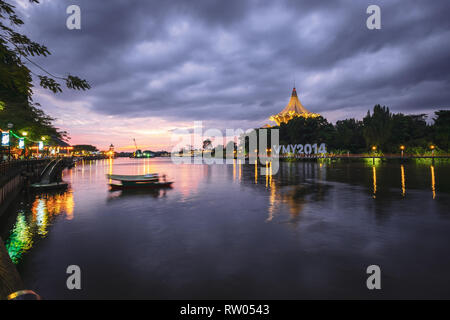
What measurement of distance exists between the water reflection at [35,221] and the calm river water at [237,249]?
2.2 inches

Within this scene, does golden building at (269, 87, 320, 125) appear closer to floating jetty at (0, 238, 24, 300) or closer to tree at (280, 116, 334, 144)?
tree at (280, 116, 334, 144)

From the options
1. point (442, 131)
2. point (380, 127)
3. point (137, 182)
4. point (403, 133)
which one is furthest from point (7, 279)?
point (403, 133)

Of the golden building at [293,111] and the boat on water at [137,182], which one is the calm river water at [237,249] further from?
the golden building at [293,111]

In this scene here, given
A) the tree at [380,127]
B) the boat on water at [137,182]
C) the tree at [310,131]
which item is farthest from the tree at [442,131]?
the boat on water at [137,182]

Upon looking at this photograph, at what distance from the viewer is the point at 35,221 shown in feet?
42.9

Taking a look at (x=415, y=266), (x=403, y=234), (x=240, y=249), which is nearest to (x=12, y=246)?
(x=240, y=249)

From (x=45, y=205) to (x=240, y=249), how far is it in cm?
1521

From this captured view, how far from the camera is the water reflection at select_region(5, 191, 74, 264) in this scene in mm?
9408

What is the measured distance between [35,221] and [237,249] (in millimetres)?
11098

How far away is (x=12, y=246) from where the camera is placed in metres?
9.44

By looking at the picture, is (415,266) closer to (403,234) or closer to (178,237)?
(403,234)

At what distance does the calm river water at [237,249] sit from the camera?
6.46 metres

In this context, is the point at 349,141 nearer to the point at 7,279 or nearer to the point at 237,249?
the point at 237,249
